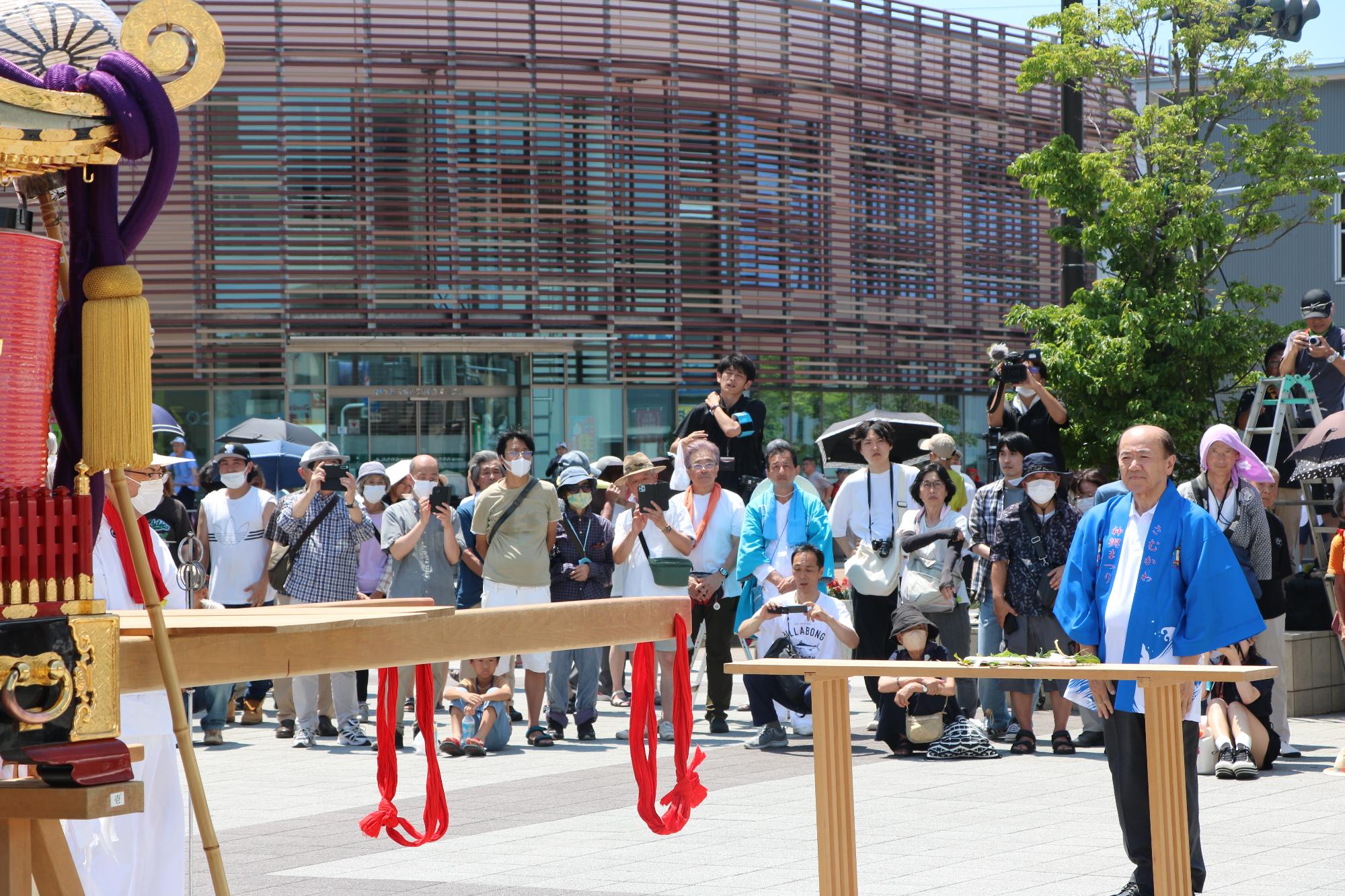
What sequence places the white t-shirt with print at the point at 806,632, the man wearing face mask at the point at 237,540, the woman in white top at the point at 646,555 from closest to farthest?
the white t-shirt with print at the point at 806,632 < the woman in white top at the point at 646,555 < the man wearing face mask at the point at 237,540

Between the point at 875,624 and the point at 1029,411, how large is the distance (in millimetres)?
2317

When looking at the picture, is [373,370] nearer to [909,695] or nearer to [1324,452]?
[909,695]

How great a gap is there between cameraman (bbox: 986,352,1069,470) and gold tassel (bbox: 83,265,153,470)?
33.2 feet

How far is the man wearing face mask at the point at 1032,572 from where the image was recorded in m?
10.4

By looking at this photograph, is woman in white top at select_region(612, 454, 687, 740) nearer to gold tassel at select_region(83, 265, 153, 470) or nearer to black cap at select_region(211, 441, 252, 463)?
black cap at select_region(211, 441, 252, 463)

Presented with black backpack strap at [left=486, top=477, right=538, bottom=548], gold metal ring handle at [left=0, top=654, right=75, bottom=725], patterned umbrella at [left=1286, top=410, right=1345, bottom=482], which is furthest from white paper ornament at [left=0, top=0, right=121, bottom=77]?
patterned umbrella at [left=1286, top=410, right=1345, bottom=482]

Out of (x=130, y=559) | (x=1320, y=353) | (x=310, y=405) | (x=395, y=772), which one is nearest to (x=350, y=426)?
(x=310, y=405)

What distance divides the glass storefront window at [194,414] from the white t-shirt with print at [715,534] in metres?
13.5

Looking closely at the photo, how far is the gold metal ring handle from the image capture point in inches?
92.7

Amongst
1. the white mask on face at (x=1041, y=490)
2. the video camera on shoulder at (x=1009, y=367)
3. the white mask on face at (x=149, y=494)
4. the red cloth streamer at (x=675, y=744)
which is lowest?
the red cloth streamer at (x=675, y=744)

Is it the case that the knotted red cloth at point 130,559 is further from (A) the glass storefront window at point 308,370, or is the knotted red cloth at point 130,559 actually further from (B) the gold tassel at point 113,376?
(A) the glass storefront window at point 308,370

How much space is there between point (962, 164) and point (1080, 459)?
12.2m

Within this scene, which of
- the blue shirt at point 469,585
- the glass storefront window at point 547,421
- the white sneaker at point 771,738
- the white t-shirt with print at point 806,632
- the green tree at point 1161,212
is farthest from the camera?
the glass storefront window at point 547,421

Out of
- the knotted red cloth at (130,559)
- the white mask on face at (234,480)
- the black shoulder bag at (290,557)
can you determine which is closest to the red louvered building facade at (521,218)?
the white mask on face at (234,480)
